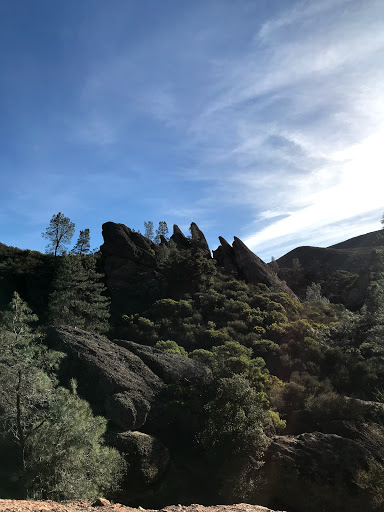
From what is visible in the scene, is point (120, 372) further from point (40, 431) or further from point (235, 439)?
point (40, 431)

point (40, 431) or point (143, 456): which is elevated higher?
point (40, 431)

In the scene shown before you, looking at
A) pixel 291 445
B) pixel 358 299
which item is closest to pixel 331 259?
pixel 358 299

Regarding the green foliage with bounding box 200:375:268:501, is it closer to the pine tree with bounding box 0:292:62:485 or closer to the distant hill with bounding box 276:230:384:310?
the pine tree with bounding box 0:292:62:485

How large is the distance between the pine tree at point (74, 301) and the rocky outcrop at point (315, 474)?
23.1 m

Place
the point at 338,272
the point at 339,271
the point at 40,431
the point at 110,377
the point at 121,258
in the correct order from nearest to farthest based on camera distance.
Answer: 1. the point at 40,431
2. the point at 110,377
3. the point at 121,258
4. the point at 338,272
5. the point at 339,271

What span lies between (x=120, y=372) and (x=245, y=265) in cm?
4372

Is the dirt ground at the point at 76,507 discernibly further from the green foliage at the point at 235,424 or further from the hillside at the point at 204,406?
the green foliage at the point at 235,424

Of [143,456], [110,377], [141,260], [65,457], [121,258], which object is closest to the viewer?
[65,457]

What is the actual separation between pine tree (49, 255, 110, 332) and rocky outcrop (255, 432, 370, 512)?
23.1 metres

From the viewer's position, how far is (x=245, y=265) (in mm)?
62625

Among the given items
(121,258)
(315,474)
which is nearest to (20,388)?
(315,474)

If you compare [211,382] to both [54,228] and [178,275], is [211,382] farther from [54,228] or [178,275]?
[54,228]

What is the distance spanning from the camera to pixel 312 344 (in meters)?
34.3

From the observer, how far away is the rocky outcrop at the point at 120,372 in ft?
65.1
